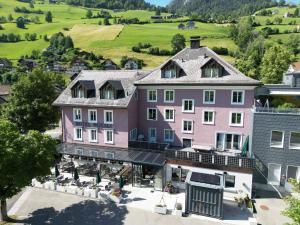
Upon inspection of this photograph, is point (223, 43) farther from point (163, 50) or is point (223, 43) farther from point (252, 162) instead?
point (252, 162)

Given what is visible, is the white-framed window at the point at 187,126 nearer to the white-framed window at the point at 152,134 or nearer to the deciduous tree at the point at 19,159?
the white-framed window at the point at 152,134

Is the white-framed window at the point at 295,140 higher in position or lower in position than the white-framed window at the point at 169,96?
lower

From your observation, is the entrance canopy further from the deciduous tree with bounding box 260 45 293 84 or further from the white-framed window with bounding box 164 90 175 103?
the deciduous tree with bounding box 260 45 293 84

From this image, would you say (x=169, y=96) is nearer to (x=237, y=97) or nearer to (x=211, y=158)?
(x=237, y=97)

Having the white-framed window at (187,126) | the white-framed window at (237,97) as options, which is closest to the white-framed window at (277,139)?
the white-framed window at (237,97)

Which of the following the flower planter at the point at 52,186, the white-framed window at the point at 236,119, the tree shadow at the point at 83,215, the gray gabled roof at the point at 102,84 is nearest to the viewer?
the tree shadow at the point at 83,215

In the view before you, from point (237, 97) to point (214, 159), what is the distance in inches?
343

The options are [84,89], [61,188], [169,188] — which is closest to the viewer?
[169,188]

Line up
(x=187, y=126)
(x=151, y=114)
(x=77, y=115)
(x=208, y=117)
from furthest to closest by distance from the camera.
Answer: (x=77, y=115) → (x=151, y=114) → (x=187, y=126) → (x=208, y=117)

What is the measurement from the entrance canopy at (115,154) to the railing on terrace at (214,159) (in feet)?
6.08

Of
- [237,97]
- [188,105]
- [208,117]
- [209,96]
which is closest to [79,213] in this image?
[188,105]

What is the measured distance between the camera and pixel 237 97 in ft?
109

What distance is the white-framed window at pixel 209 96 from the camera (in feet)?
113

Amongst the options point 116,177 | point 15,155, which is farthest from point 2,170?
point 116,177
